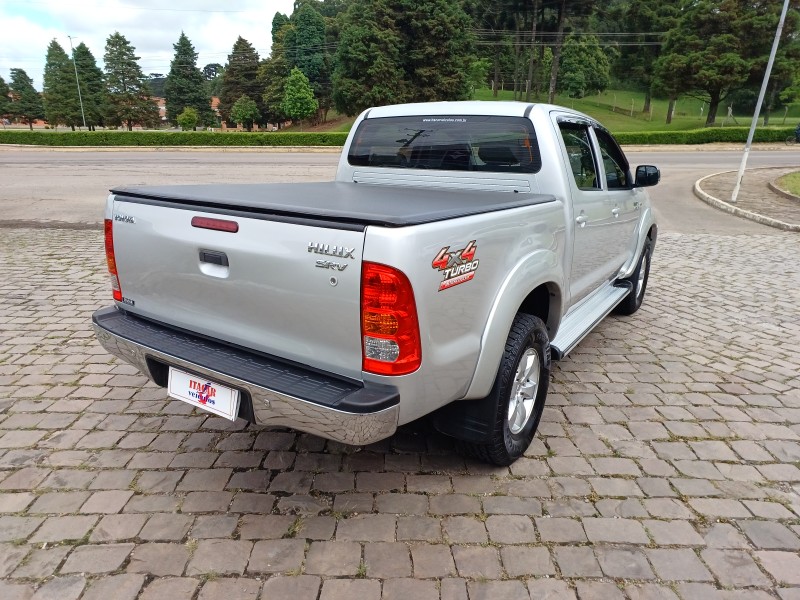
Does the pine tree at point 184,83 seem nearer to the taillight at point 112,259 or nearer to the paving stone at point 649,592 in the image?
the taillight at point 112,259

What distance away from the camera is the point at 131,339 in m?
2.69

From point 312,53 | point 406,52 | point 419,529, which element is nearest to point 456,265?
point 419,529

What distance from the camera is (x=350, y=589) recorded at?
2182 mm

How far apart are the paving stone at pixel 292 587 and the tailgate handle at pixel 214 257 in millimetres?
1370

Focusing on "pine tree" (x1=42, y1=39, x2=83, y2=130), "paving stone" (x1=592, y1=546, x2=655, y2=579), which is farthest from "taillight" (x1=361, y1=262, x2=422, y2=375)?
"pine tree" (x1=42, y1=39, x2=83, y2=130)

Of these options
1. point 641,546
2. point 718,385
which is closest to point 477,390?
point 641,546

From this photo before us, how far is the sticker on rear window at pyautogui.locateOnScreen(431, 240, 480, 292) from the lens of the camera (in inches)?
84.0

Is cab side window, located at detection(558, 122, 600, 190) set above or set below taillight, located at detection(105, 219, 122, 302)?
above

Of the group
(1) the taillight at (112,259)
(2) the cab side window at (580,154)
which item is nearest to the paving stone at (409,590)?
(1) the taillight at (112,259)

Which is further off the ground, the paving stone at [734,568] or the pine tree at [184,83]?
the pine tree at [184,83]

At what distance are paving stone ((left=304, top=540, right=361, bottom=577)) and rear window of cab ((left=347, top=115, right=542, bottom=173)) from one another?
8.01ft

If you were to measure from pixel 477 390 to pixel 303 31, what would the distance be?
68.6 m

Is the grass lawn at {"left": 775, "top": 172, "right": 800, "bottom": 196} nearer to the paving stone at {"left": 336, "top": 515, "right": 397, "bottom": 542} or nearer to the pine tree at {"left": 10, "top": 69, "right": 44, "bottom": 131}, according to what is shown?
the paving stone at {"left": 336, "top": 515, "right": 397, "bottom": 542}

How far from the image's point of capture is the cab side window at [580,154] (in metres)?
3.64
